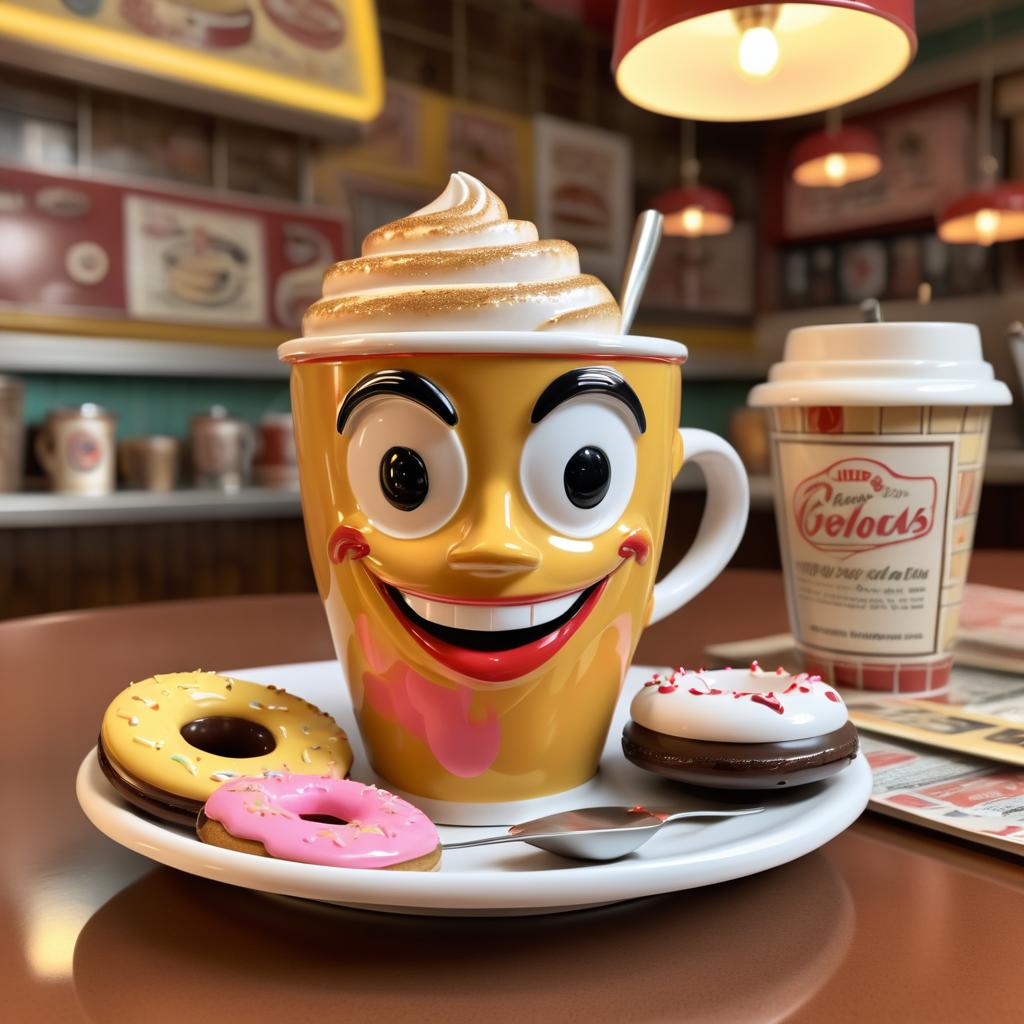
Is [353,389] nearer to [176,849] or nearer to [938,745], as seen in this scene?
[176,849]

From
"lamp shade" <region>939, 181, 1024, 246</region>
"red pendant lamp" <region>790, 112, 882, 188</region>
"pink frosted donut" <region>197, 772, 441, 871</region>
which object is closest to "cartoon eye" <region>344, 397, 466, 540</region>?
"pink frosted donut" <region>197, 772, 441, 871</region>

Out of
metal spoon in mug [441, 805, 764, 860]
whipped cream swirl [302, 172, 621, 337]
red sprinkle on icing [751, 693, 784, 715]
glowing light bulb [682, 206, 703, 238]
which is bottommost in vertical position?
metal spoon in mug [441, 805, 764, 860]

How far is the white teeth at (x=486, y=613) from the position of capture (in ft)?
1.27

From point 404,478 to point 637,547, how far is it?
0.10 meters

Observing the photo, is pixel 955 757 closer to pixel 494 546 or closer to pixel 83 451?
pixel 494 546

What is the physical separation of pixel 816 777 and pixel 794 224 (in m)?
4.69

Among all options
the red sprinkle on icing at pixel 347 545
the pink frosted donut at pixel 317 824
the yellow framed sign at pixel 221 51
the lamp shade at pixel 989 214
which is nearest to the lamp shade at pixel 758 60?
the red sprinkle on icing at pixel 347 545

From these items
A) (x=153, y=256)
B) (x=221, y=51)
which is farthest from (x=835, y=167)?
(x=153, y=256)

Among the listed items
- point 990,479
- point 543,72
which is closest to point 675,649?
point 990,479

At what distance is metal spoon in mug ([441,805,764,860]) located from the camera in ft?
1.04

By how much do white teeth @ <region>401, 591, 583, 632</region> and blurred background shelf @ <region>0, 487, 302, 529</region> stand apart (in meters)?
1.96

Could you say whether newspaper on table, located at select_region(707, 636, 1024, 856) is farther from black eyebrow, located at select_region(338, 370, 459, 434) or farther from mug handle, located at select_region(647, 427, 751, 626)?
black eyebrow, located at select_region(338, 370, 459, 434)

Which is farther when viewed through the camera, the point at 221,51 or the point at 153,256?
the point at 153,256

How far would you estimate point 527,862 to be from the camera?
33cm
